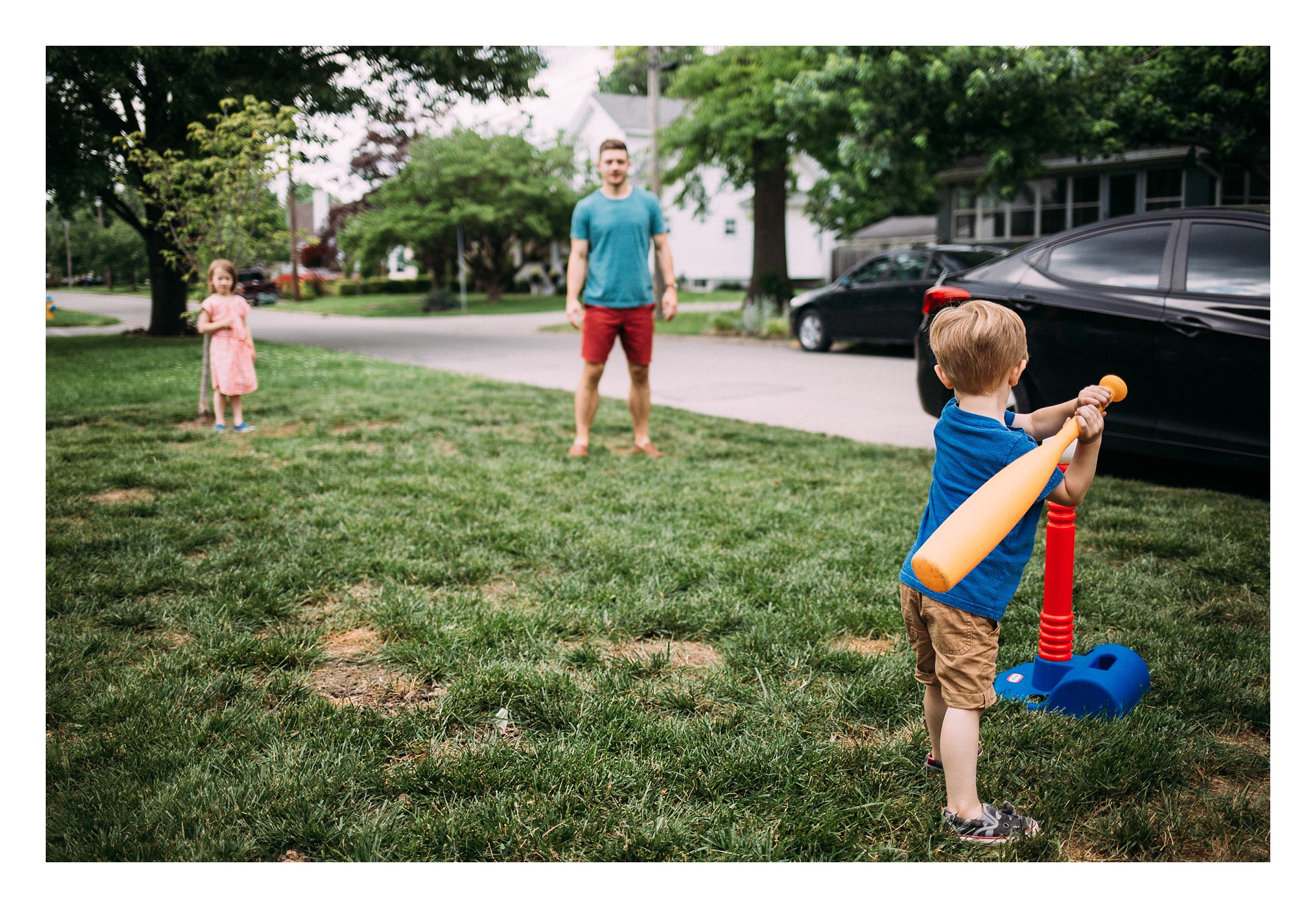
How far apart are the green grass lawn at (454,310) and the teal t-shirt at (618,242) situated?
2373 cm

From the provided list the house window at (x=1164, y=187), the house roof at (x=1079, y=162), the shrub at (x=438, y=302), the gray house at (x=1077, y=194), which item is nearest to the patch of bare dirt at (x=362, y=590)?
the gray house at (x=1077, y=194)

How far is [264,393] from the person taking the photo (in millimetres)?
9461

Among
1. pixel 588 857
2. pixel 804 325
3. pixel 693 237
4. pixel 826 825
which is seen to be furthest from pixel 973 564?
pixel 693 237

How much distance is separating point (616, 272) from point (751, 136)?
1332 cm

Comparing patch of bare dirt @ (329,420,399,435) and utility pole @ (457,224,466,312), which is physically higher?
utility pole @ (457,224,466,312)

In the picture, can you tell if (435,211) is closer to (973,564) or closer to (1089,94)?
(1089,94)

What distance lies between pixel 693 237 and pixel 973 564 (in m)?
41.5

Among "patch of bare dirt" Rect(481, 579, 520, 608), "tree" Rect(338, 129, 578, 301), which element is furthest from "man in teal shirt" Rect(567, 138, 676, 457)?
"tree" Rect(338, 129, 578, 301)

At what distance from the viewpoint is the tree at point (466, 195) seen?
3331cm

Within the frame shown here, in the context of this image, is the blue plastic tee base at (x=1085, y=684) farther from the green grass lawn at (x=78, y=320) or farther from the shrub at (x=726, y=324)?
the green grass lawn at (x=78, y=320)

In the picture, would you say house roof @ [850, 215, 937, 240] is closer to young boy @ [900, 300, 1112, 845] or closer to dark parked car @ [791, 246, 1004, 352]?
dark parked car @ [791, 246, 1004, 352]

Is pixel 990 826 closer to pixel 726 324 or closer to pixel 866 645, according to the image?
pixel 866 645

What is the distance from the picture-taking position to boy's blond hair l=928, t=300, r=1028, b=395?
2.10 m

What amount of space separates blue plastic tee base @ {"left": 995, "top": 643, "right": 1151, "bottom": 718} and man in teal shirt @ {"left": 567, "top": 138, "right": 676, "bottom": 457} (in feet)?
12.1
